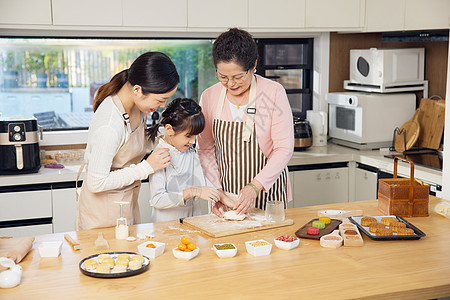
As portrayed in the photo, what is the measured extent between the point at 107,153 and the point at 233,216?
57 cm

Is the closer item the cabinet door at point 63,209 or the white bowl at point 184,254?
the white bowl at point 184,254

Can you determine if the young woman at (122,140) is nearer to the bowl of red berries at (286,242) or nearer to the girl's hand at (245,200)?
the girl's hand at (245,200)

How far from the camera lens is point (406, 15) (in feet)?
12.1

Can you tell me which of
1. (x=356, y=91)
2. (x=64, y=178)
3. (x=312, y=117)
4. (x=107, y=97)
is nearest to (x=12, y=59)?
(x=64, y=178)

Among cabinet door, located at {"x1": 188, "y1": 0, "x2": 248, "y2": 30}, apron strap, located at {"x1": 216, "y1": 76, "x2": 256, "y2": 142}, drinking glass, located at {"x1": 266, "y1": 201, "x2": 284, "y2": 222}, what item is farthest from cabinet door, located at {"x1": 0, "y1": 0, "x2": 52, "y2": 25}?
drinking glass, located at {"x1": 266, "y1": 201, "x2": 284, "y2": 222}

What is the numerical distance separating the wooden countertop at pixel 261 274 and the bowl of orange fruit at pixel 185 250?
0.06ft

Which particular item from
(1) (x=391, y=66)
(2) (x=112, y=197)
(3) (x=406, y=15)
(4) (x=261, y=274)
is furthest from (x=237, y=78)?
(1) (x=391, y=66)

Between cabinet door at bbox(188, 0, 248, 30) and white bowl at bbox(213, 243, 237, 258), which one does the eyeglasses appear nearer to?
white bowl at bbox(213, 243, 237, 258)

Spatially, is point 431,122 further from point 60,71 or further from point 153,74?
point 60,71

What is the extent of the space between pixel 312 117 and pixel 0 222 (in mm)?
2348

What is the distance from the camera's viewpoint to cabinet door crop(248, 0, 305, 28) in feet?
12.5

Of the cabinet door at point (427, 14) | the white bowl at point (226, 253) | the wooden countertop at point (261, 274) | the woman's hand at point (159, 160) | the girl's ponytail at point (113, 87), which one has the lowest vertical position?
the wooden countertop at point (261, 274)

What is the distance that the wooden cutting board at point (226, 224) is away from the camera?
82.3 inches

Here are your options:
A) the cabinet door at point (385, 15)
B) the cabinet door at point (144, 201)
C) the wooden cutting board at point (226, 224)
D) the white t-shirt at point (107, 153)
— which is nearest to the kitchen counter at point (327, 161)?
the cabinet door at point (144, 201)
